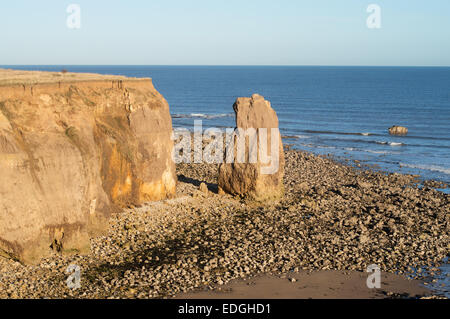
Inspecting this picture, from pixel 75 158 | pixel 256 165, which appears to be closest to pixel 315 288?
pixel 256 165

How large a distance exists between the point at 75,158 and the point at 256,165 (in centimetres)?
1280

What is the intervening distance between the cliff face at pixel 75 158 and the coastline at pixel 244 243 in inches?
44.7

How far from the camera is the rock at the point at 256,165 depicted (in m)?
32.6

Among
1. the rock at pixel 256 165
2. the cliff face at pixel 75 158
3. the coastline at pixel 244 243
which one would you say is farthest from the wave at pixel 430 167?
the cliff face at pixel 75 158

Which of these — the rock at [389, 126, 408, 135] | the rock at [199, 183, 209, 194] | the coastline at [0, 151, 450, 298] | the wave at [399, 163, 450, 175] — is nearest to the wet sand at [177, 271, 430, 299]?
the coastline at [0, 151, 450, 298]

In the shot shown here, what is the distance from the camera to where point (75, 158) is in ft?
78.7

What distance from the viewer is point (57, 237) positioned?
76.2 feet

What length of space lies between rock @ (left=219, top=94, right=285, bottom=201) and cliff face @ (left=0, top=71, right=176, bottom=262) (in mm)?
4365

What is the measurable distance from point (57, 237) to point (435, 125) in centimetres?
6783

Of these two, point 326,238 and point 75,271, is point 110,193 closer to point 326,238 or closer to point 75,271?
point 75,271

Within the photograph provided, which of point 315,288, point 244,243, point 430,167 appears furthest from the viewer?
point 430,167

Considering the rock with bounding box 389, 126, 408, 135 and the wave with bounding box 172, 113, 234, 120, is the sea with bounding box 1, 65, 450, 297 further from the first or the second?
the rock with bounding box 389, 126, 408, 135

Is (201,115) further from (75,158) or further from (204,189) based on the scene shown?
(75,158)

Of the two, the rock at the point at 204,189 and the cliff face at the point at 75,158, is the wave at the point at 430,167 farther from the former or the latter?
the cliff face at the point at 75,158
